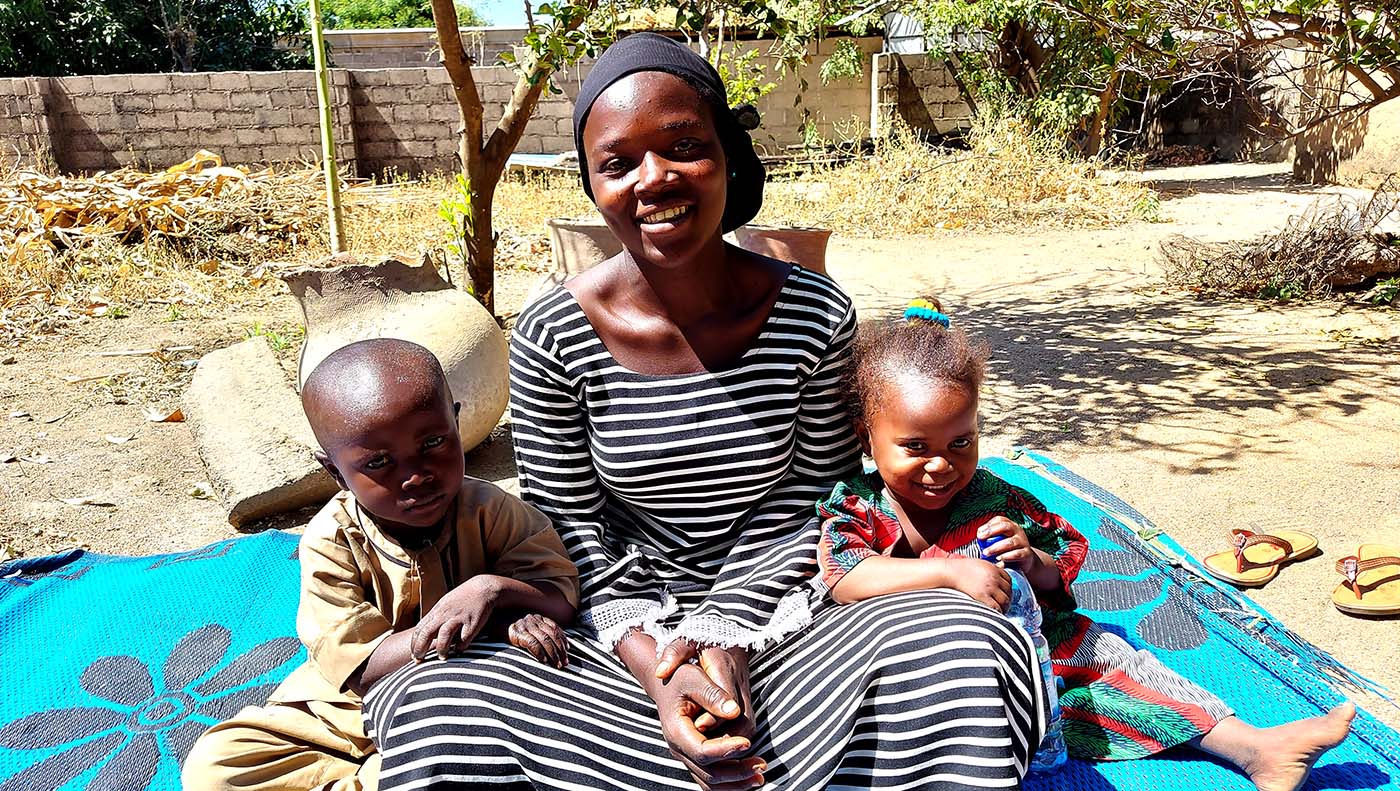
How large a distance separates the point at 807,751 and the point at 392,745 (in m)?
0.67

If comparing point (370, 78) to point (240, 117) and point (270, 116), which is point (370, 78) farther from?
point (240, 117)

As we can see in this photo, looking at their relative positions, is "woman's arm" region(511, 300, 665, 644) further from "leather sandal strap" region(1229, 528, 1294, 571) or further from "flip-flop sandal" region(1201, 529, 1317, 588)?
"leather sandal strap" region(1229, 528, 1294, 571)

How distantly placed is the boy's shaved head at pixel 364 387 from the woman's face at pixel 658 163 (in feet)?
1.54

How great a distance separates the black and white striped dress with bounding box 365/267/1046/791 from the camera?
1.59 meters

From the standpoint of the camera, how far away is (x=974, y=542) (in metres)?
2.03

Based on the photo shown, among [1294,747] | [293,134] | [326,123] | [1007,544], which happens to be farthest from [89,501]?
[293,134]

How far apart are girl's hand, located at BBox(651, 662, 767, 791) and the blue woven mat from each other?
793mm

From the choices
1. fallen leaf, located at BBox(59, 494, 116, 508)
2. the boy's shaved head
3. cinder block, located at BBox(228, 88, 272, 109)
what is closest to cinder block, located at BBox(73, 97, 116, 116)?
cinder block, located at BBox(228, 88, 272, 109)

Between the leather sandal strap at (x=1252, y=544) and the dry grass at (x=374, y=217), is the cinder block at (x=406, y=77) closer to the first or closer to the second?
the dry grass at (x=374, y=217)

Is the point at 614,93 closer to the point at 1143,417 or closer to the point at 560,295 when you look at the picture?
the point at 560,295

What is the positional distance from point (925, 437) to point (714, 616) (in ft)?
1.77

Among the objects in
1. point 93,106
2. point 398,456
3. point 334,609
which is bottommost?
point 334,609

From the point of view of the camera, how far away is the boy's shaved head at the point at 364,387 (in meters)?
1.86

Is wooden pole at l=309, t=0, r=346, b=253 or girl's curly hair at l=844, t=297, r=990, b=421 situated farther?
wooden pole at l=309, t=0, r=346, b=253
